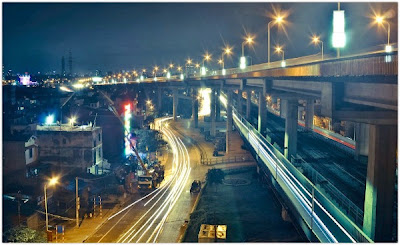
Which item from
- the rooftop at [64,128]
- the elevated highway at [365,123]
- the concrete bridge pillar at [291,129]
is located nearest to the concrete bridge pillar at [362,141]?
the concrete bridge pillar at [291,129]

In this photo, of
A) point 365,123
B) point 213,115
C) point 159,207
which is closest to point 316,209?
point 365,123

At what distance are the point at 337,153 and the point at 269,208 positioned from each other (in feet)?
28.5

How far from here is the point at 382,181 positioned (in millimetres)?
14758

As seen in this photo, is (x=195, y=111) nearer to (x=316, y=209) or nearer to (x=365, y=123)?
(x=316, y=209)

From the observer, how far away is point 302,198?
19.5 m

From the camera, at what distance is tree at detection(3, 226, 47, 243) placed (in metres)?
22.3

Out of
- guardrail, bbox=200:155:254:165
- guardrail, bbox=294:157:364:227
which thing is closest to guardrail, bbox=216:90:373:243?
guardrail, bbox=294:157:364:227

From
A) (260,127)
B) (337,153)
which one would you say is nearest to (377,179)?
(337,153)

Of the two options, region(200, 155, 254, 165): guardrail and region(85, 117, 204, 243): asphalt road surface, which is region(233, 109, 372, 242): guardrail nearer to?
region(85, 117, 204, 243): asphalt road surface

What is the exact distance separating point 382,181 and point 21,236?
18.4 metres

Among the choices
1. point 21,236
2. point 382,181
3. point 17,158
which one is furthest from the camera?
point 17,158

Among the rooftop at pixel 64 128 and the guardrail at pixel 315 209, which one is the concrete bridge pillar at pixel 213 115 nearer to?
the rooftop at pixel 64 128

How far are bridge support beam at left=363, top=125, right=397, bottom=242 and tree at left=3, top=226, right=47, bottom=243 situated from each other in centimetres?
1730

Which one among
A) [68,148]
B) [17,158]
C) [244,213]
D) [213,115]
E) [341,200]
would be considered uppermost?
[213,115]
